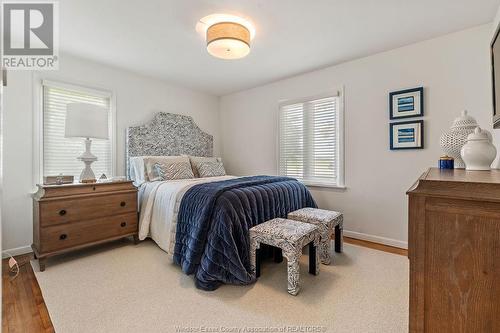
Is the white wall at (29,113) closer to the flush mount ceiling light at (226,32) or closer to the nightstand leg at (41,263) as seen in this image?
the nightstand leg at (41,263)

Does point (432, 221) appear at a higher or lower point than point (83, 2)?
lower

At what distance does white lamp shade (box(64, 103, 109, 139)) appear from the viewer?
8.37 ft

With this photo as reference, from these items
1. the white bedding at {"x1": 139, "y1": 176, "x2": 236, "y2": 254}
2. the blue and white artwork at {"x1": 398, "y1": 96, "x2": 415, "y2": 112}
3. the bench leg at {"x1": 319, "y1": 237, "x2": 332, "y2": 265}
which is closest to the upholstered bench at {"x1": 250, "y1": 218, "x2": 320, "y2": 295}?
the bench leg at {"x1": 319, "y1": 237, "x2": 332, "y2": 265}

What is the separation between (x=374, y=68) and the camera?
118 inches

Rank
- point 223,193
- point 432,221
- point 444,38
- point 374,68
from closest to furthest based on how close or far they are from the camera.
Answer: point 432,221, point 223,193, point 444,38, point 374,68

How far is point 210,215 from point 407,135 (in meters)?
2.36

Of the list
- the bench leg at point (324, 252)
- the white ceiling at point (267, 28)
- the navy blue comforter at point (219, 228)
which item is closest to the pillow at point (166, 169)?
the navy blue comforter at point (219, 228)

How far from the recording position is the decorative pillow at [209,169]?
3691mm

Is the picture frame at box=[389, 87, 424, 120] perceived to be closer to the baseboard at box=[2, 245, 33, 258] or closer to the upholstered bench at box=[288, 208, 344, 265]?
the upholstered bench at box=[288, 208, 344, 265]

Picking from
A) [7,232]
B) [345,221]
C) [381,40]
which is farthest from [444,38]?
[7,232]

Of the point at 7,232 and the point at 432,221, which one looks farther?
the point at 7,232

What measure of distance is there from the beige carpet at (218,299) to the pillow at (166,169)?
43.8 inches

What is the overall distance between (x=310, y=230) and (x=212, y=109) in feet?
11.2

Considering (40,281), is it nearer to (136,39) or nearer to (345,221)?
(136,39)
